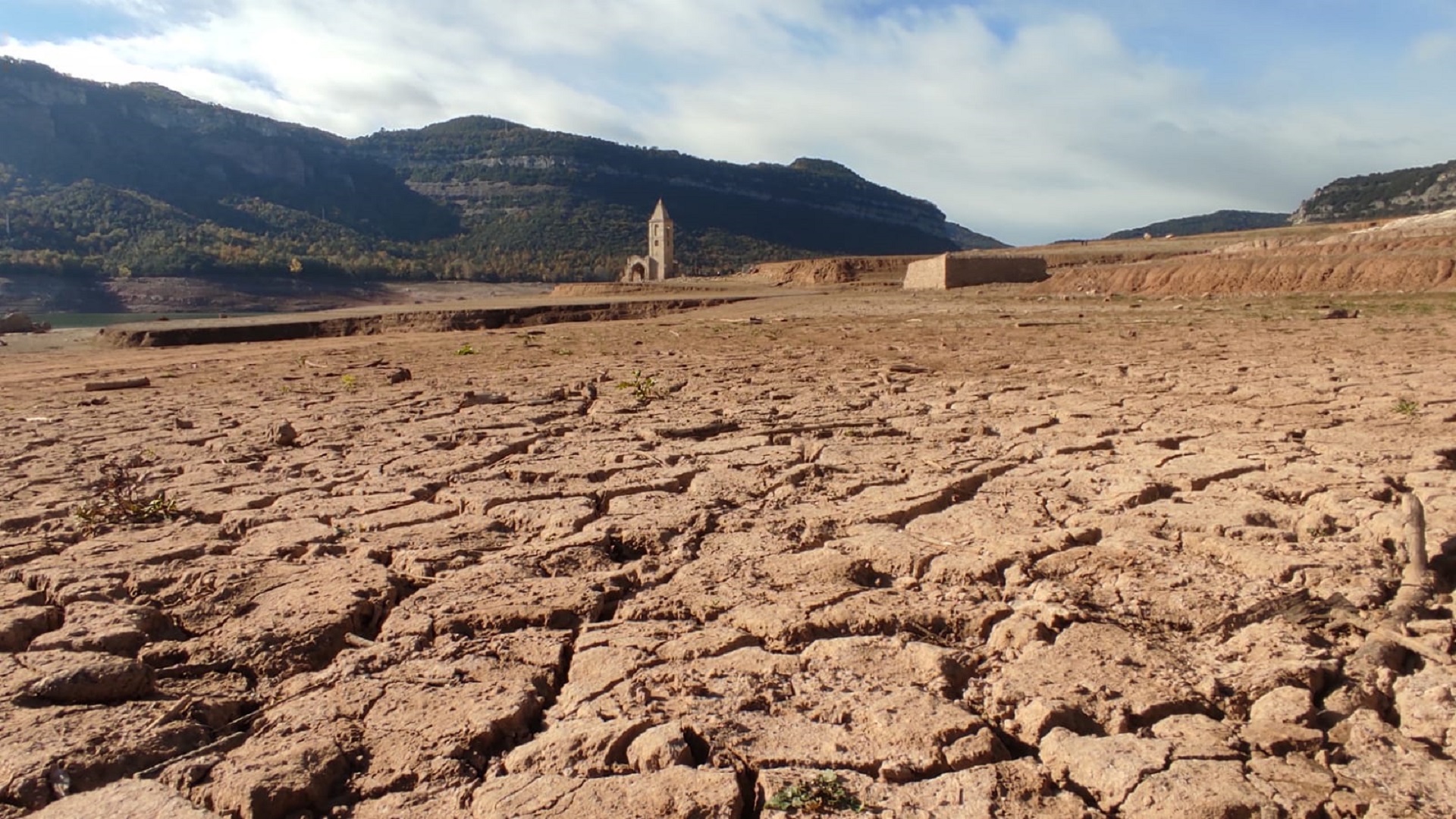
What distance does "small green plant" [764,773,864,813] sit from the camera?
1.66m

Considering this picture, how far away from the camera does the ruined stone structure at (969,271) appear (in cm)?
1902

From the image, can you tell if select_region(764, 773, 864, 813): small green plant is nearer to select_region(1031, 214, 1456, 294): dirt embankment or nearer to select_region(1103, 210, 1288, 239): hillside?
select_region(1031, 214, 1456, 294): dirt embankment

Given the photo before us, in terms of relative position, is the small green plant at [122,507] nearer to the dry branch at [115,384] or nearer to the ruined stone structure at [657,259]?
the dry branch at [115,384]

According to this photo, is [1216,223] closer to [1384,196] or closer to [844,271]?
[1384,196]

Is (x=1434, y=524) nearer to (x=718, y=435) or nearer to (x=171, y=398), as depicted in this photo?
(x=718, y=435)

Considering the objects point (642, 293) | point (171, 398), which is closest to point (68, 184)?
point (642, 293)

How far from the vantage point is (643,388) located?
6102 millimetres

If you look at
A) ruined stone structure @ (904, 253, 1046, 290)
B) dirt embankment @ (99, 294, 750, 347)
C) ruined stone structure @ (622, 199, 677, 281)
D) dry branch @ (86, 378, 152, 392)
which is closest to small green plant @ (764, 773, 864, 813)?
dry branch @ (86, 378, 152, 392)

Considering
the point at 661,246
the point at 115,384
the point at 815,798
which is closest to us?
the point at 815,798

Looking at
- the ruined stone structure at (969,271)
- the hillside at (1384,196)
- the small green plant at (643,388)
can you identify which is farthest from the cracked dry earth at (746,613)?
the hillside at (1384,196)

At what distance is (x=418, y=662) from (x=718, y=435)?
2.57 m

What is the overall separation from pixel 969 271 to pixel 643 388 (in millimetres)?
14804

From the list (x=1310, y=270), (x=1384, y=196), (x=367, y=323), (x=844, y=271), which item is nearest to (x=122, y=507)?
(x=367, y=323)

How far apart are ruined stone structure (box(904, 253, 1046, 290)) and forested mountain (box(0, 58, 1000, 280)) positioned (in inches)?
1112
